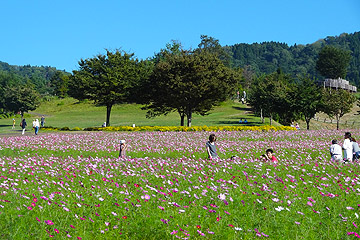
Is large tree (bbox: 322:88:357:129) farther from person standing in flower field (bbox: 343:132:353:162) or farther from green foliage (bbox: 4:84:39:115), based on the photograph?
green foliage (bbox: 4:84:39:115)

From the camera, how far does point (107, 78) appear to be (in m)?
49.5

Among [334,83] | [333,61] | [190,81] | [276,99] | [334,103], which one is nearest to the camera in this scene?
[190,81]

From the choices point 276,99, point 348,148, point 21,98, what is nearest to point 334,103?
point 276,99

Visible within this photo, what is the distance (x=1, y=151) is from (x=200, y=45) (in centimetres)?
9651

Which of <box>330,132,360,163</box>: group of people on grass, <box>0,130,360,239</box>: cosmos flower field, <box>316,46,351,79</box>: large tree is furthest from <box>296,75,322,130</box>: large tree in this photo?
<box>316,46,351,79</box>: large tree

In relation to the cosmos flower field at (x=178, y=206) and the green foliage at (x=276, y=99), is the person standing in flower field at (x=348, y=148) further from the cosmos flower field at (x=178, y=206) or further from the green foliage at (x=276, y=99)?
the green foliage at (x=276, y=99)

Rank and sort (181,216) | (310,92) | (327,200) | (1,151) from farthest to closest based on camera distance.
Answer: (310,92)
(1,151)
(327,200)
(181,216)

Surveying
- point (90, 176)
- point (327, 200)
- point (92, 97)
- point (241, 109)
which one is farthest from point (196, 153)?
point (241, 109)

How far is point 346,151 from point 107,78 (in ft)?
122

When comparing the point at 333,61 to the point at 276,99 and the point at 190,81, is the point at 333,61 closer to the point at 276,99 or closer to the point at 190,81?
the point at 276,99

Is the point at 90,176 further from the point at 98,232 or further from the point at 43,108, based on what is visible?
the point at 43,108

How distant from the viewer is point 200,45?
113m

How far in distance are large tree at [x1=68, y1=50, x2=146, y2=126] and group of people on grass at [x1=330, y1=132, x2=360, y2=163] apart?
1392 inches

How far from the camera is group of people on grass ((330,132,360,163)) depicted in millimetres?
15705
